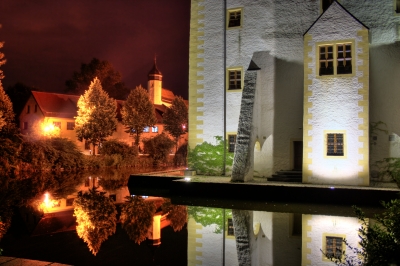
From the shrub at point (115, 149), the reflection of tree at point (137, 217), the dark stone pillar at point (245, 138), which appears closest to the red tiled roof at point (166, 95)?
the shrub at point (115, 149)

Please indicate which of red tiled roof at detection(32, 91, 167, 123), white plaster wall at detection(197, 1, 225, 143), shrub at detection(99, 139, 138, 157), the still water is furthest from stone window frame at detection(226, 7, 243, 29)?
red tiled roof at detection(32, 91, 167, 123)

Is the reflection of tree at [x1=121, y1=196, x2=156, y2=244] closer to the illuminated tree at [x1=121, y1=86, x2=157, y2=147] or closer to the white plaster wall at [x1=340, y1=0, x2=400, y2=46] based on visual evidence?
the white plaster wall at [x1=340, y1=0, x2=400, y2=46]

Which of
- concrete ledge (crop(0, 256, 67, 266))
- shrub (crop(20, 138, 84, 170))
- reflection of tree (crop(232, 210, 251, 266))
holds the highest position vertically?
shrub (crop(20, 138, 84, 170))

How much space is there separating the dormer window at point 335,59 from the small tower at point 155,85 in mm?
63894

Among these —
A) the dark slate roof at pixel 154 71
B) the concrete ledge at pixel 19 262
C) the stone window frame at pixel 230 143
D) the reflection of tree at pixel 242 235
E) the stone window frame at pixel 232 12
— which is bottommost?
the reflection of tree at pixel 242 235

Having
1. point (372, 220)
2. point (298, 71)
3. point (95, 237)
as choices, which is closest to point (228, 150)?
point (298, 71)

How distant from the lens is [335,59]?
1759 cm

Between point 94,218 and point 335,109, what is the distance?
10.5 metres

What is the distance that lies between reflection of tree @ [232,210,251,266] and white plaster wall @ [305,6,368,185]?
233 inches

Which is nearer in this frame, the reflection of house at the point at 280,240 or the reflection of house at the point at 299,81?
the reflection of house at the point at 280,240

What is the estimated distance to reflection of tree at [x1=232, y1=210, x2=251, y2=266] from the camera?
7482 mm

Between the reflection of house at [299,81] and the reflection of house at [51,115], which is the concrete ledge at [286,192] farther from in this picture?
the reflection of house at [51,115]

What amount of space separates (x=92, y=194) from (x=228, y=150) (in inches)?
263

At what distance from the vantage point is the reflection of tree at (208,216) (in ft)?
36.0
